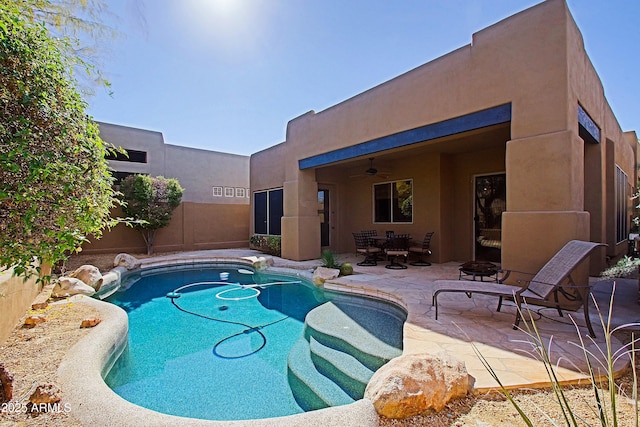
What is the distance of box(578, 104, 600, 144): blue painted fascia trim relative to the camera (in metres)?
5.38

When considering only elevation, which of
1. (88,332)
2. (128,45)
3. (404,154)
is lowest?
(88,332)

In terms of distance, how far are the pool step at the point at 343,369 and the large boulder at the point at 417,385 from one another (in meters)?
0.85

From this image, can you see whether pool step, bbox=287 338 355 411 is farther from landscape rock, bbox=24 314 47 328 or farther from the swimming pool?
landscape rock, bbox=24 314 47 328

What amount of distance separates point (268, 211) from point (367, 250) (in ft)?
18.2

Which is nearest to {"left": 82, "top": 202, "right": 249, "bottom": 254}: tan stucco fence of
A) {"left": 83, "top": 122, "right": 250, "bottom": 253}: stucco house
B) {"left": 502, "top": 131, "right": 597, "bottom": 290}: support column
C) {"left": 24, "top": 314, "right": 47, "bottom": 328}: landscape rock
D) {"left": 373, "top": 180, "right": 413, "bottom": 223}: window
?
{"left": 83, "top": 122, "right": 250, "bottom": 253}: stucco house

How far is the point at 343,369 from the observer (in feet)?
11.8

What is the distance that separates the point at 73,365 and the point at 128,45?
5.22m

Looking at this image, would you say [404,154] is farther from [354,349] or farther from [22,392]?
[22,392]

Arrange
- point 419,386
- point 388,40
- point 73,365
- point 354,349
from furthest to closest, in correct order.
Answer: point 388,40
point 354,349
point 73,365
point 419,386

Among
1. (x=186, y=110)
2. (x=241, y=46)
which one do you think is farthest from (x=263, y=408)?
(x=186, y=110)

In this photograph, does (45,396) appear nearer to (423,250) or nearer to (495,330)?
(495,330)

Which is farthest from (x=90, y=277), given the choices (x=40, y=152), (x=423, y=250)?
(x=423, y=250)

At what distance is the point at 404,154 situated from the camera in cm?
948

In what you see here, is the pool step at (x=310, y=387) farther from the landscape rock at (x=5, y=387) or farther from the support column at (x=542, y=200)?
the support column at (x=542, y=200)
